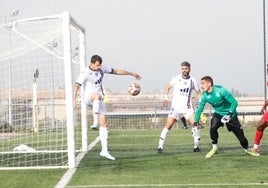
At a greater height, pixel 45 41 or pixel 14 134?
pixel 45 41

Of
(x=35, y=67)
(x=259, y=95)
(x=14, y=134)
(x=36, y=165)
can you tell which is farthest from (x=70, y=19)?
(x=259, y=95)

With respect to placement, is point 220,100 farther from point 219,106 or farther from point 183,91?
point 183,91

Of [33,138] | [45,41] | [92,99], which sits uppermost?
[45,41]

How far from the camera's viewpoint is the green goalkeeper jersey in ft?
40.2

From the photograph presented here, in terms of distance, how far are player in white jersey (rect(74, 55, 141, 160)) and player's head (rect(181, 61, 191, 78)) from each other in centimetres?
189

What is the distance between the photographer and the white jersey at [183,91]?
1377 centimetres

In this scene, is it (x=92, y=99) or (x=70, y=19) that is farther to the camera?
(x=92, y=99)

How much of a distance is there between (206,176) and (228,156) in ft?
10.2

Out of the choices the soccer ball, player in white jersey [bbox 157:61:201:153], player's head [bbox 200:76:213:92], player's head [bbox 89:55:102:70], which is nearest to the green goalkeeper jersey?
player's head [bbox 200:76:213:92]

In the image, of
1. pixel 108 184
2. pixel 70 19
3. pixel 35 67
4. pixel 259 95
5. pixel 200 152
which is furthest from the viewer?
pixel 259 95

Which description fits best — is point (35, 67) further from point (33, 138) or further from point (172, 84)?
point (33, 138)

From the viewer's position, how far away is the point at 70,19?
37.4ft

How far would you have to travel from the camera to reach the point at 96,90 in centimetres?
1255

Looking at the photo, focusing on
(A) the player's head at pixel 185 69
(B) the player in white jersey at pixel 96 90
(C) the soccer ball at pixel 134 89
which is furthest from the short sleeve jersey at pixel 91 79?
(A) the player's head at pixel 185 69
